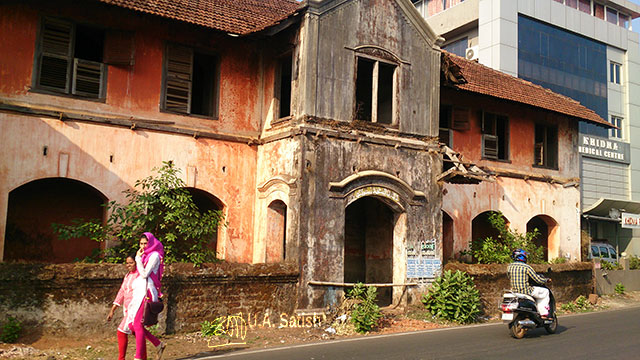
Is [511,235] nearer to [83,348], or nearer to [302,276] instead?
[302,276]

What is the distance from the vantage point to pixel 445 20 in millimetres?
34625

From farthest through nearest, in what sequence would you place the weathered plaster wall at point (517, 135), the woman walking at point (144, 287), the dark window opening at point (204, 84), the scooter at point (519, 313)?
the weathered plaster wall at point (517, 135) → the dark window opening at point (204, 84) → the scooter at point (519, 313) → the woman walking at point (144, 287)

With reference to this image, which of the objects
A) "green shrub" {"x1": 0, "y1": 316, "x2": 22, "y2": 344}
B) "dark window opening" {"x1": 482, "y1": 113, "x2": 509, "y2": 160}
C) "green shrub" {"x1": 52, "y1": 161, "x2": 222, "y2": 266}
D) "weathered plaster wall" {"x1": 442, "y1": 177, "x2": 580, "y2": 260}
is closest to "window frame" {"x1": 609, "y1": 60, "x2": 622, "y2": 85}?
"weathered plaster wall" {"x1": 442, "y1": 177, "x2": 580, "y2": 260}

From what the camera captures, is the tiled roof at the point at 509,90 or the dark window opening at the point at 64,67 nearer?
the dark window opening at the point at 64,67

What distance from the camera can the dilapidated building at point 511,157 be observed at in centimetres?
1727

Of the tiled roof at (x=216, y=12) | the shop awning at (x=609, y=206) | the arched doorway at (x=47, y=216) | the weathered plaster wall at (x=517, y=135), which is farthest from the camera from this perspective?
the shop awning at (x=609, y=206)

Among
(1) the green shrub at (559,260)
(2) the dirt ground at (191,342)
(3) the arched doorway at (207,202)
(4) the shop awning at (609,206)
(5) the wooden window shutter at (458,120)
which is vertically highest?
(5) the wooden window shutter at (458,120)

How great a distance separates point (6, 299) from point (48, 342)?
3.25 feet

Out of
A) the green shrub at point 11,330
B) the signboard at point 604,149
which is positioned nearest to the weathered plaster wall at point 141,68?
the green shrub at point 11,330

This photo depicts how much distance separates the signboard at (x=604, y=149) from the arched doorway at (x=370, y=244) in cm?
1896

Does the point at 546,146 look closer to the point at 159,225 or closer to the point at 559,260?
the point at 559,260

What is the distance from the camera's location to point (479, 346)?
9773 millimetres

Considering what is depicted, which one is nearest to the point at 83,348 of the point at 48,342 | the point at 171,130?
the point at 48,342

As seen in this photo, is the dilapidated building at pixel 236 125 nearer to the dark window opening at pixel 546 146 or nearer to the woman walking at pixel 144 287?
the woman walking at pixel 144 287
